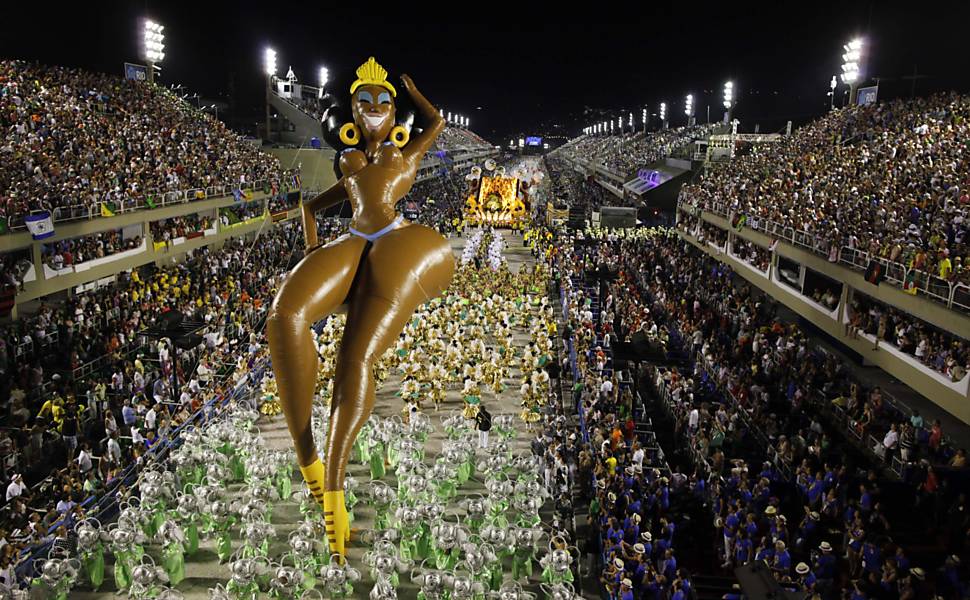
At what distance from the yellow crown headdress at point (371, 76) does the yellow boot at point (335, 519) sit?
5257 millimetres

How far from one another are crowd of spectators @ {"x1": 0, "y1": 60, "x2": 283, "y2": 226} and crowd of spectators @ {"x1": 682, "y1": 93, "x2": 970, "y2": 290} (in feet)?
70.5

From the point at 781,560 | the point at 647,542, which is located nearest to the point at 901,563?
the point at 781,560

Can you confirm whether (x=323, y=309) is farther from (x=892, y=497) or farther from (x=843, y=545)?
(x=892, y=497)

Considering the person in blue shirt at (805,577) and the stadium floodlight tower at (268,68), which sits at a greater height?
the stadium floodlight tower at (268,68)

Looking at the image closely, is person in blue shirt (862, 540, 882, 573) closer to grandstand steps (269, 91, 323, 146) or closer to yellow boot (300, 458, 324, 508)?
yellow boot (300, 458, 324, 508)

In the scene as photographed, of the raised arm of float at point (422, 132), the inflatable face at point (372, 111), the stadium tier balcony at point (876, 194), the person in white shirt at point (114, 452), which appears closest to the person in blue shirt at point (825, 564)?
the stadium tier balcony at point (876, 194)

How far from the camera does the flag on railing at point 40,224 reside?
1830 centimetres

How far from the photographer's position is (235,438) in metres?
13.3

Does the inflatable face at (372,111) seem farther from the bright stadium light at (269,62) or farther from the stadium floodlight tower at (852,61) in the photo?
the bright stadium light at (269,62)

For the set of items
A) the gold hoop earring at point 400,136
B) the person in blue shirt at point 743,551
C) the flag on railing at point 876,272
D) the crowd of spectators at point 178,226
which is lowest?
the person in blue shirt at point 743,551

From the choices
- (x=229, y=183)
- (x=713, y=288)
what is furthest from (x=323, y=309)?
(x=229, y=183)

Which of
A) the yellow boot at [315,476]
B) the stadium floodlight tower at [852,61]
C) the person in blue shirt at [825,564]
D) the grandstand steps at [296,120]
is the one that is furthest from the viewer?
the grandstand steps at [296,120]

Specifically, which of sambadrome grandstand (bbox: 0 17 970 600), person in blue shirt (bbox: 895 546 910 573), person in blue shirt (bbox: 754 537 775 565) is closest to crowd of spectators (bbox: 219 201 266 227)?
sambadrome grandstand (bbox: 0 17 970 600)

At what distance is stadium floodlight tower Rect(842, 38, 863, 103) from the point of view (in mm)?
41562
